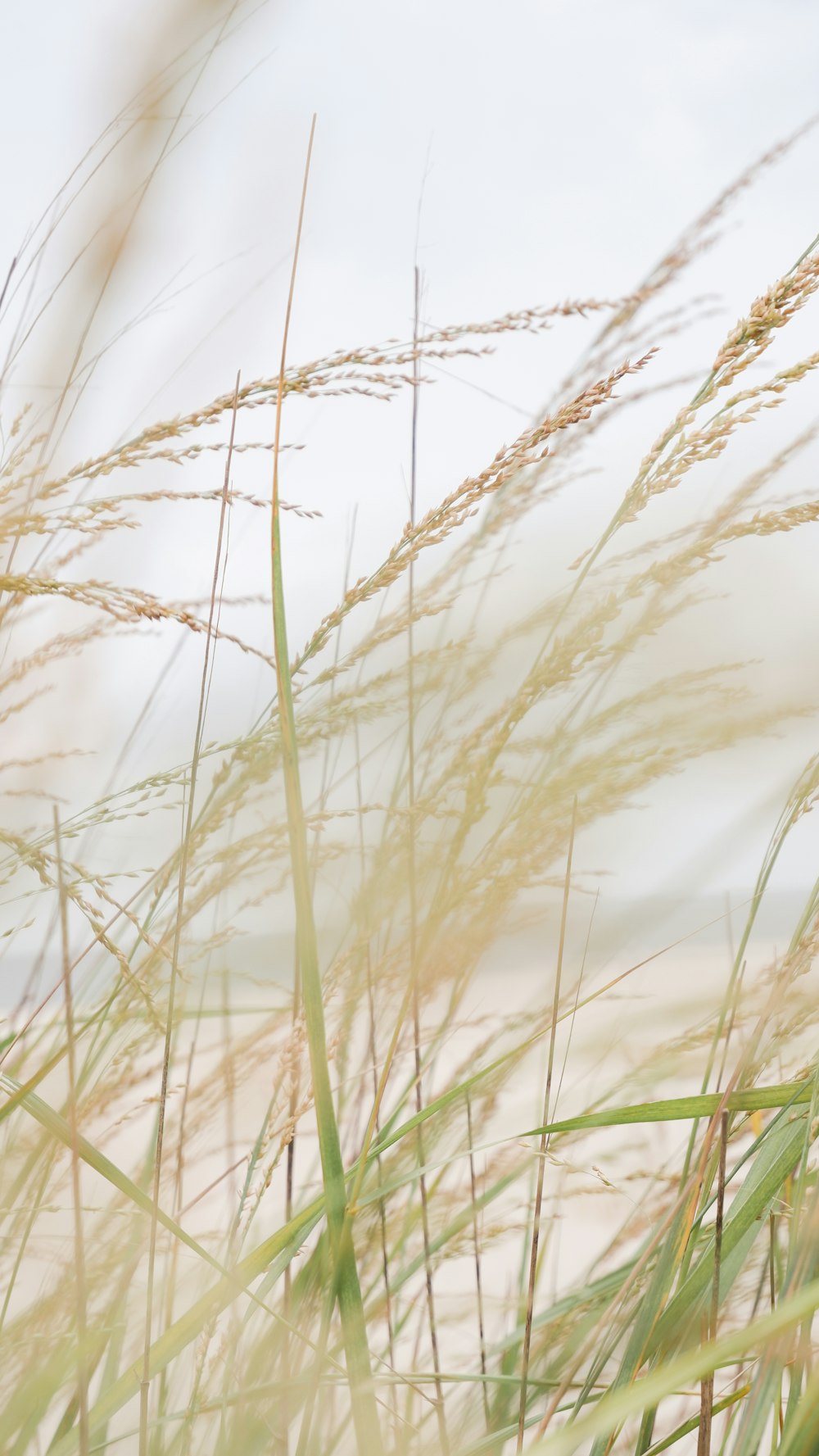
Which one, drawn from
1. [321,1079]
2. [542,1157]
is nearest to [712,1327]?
[542,1157]

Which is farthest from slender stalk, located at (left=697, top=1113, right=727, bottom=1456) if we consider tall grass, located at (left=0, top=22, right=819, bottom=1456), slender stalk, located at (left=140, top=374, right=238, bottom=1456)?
slender stalk, located at (left=140, top=374, right=238, bottom=1456)

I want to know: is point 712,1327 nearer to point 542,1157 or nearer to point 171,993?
point 542,1157

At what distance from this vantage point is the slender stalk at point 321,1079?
303 mm

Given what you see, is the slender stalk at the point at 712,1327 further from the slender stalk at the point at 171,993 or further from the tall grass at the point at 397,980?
the slender stalk at the point at 171,993

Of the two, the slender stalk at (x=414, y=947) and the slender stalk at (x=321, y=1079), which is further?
the slender stalk at (x=414, y=947)

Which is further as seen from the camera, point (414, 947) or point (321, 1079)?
point (414, 947)

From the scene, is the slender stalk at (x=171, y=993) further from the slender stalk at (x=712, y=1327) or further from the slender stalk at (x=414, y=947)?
the slender stalk at (x=712, y=1327)

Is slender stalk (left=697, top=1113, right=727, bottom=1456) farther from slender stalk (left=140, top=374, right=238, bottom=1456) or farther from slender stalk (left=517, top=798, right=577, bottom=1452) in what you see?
slender stalk (left=140, top=374, right=238, bottom=1456)

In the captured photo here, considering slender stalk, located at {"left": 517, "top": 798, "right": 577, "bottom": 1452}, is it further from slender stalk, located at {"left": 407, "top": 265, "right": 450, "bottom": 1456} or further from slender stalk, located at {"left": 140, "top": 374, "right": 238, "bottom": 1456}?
slender stalk, located at {"left": 140, "top": 374, "right": 238, "bottom": 1456}

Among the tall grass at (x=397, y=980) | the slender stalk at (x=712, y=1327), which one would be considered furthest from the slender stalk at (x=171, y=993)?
the slender stalk at (x=712, y=1327)

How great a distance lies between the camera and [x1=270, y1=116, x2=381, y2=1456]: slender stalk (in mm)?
303

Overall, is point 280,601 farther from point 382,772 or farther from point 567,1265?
point 567,1265

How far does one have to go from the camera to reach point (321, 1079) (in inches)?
12.0

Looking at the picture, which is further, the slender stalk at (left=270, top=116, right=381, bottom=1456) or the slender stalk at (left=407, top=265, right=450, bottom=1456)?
the slender stalk at (left=407, top=265, right=450, bottom=1456)
